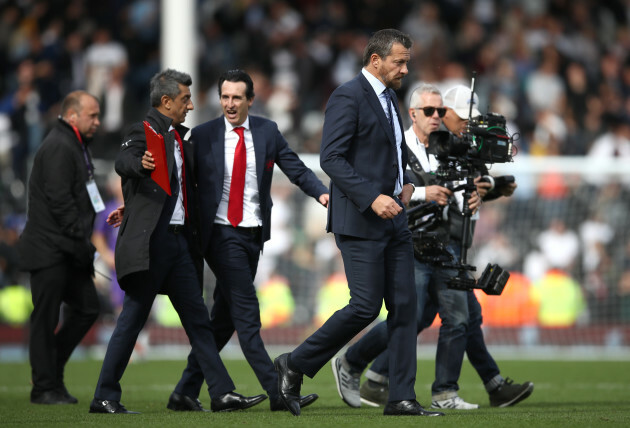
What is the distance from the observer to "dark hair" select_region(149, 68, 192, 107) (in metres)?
7.43

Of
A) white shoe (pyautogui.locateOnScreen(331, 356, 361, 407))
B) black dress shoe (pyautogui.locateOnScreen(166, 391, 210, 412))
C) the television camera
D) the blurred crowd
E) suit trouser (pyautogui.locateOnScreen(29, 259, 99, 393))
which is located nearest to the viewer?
the television camera

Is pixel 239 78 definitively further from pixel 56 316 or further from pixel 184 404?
pixel 56 316

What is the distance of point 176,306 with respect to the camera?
7441 millimetres

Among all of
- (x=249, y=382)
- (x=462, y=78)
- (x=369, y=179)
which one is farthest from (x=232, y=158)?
(x=462, y=78)

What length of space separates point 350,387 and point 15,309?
7722 mm

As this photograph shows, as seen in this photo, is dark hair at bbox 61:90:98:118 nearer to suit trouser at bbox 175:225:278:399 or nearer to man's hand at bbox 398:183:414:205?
suit trouser at bbox 175:225:278:399

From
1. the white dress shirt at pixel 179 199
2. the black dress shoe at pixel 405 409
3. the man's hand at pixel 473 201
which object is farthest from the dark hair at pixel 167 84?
the black dress shoe at pixel 405 409

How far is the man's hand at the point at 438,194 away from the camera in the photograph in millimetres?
7602

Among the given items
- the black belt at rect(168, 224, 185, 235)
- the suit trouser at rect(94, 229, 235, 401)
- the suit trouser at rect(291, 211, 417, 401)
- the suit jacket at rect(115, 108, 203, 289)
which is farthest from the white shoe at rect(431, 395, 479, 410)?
the suit jacket at rect(115, 108, 203, 289)

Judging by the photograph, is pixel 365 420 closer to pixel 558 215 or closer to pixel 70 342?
pixel 70 342

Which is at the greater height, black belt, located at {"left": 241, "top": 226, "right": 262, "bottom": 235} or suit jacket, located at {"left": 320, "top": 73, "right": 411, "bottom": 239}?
suit jacket, located at {"left": 320, "top": 73, "right": 411, "bottom": 239}

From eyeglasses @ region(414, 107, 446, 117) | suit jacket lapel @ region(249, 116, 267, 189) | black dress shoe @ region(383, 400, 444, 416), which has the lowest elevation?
black dress shoe @ region(383, 400, 444, 416)

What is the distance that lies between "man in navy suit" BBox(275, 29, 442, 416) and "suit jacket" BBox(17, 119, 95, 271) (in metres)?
2.32

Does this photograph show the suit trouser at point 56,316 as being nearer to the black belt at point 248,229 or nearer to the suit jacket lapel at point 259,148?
the black belt at point 248,229
